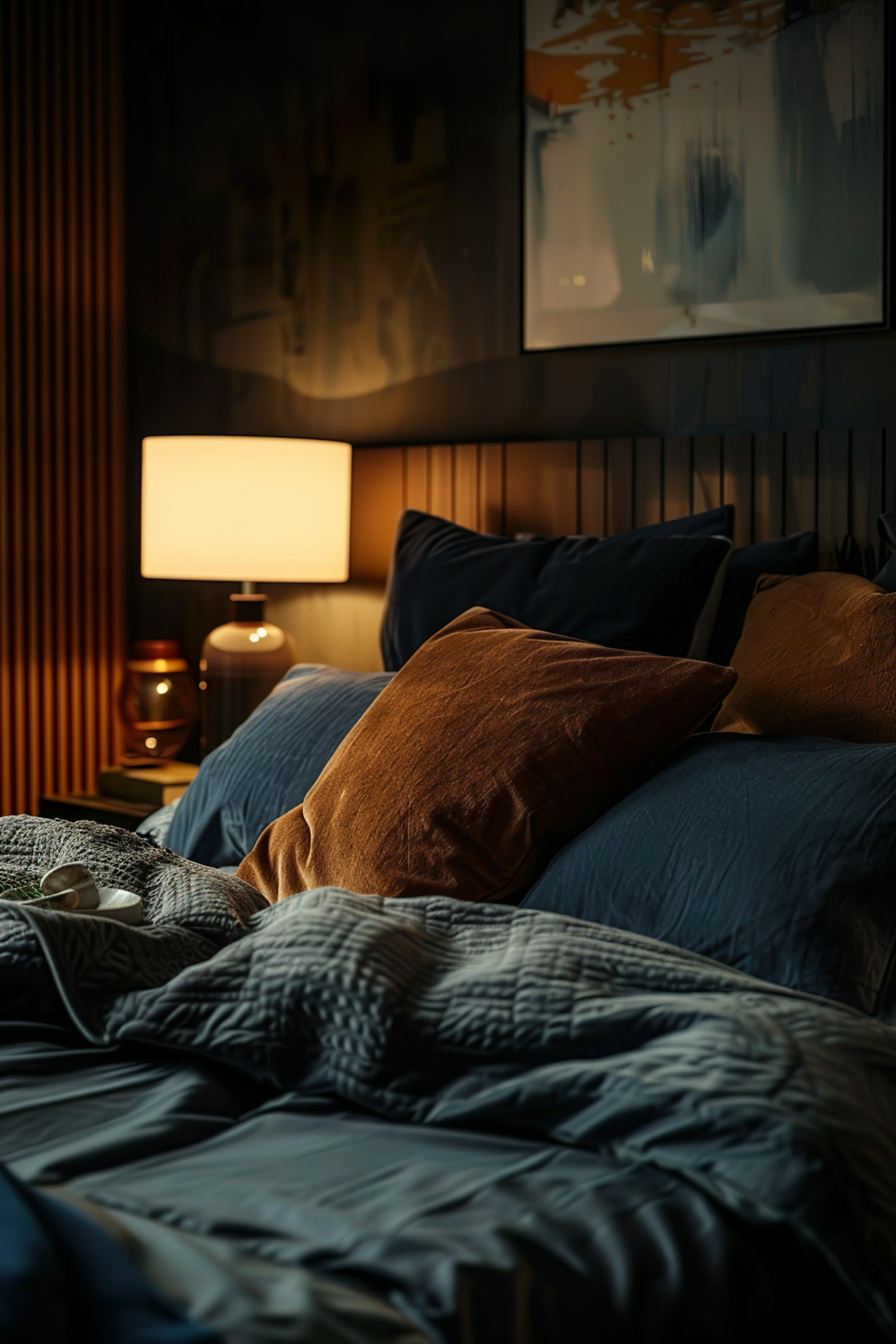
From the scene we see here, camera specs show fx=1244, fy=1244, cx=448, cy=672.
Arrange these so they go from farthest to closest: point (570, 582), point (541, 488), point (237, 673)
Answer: point (237, 673)
point (541, 488)
point (570, 582)

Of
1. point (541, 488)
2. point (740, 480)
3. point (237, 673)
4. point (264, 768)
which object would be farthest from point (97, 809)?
point (740, 480)

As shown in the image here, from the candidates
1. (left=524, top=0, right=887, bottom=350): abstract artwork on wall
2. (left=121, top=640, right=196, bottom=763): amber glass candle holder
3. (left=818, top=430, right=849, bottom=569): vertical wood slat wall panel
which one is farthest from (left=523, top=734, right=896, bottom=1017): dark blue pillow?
(left=121, top=640, right=196, bottom=763): amber glass candle holder

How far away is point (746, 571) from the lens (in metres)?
2.06

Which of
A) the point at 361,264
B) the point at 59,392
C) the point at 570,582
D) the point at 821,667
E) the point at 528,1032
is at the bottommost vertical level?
the point at 528,1032

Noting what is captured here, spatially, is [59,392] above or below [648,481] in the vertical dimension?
above

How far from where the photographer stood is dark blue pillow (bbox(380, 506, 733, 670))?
1.94 metres

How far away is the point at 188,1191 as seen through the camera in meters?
0.82

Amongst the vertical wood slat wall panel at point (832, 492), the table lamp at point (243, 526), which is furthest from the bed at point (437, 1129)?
the table lamp at point (243, 526)

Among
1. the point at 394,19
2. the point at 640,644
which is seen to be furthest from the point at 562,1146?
the point at 394,19

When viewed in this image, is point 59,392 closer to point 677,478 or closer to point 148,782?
point 148,782

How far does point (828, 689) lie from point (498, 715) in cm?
44

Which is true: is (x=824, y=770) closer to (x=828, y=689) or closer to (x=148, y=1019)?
(x=828, y=689)

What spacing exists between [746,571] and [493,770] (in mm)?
763

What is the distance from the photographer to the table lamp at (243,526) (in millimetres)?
2645
